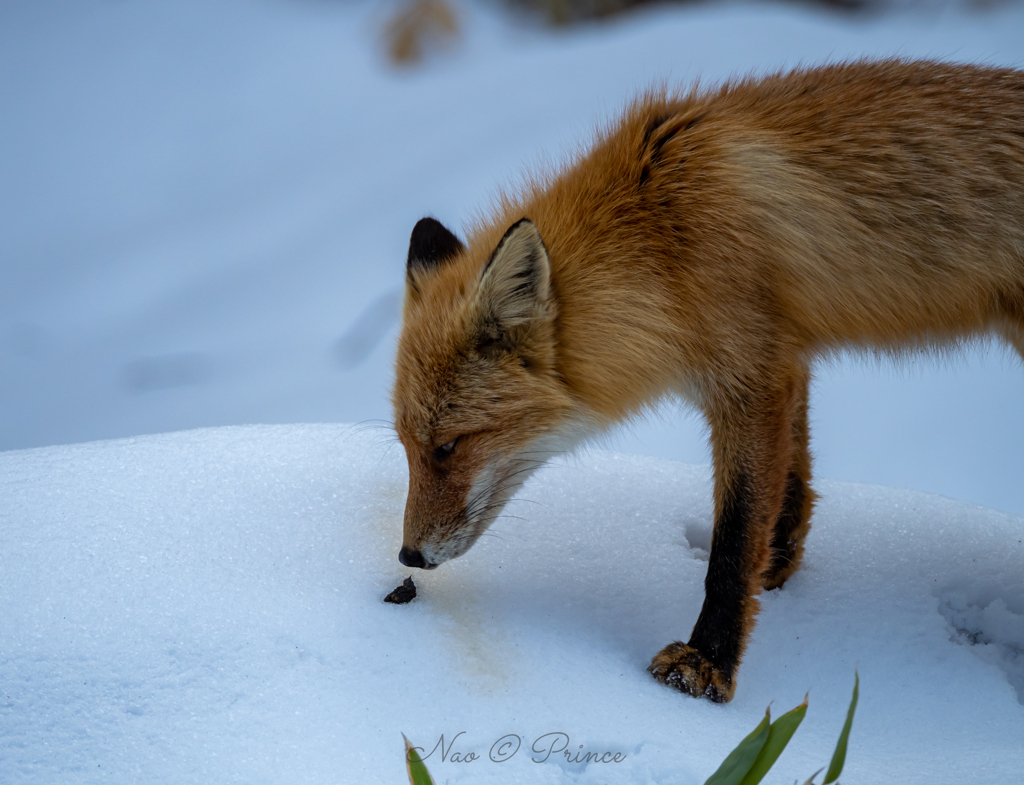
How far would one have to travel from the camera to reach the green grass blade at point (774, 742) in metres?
1.23

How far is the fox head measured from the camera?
Result: 79.3 inches

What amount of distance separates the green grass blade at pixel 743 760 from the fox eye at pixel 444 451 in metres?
1.05

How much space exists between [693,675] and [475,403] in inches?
32.4

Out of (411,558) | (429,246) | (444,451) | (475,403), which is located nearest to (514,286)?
(475,403)

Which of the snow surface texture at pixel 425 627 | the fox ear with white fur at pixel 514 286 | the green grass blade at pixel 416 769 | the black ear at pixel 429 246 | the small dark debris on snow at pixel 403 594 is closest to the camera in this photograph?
the green grass blade at pixel 416 769

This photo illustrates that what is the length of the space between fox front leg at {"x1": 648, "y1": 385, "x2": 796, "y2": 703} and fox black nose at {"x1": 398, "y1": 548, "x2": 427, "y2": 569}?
61 centimetres

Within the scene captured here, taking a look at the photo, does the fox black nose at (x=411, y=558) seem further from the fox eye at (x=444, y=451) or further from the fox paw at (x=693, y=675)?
the fox paw at (x=693, y=675)

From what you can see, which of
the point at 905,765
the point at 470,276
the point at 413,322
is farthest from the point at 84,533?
the point at 905,765

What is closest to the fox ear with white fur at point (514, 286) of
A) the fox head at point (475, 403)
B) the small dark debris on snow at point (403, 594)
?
the fox head at point (475, 403)

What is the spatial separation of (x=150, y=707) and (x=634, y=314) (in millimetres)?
1378

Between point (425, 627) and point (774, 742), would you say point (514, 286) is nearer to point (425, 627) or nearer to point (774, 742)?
point (425, 627)

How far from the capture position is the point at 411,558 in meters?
2.01

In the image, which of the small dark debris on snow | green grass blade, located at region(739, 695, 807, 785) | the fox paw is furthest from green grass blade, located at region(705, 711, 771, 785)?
the small dark debris on snow

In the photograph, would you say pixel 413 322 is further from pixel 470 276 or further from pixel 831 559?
pixel 831 559
